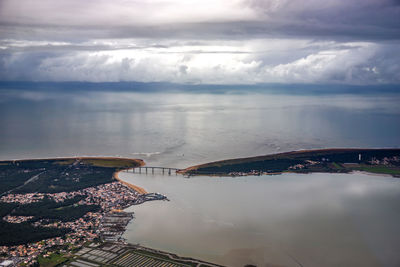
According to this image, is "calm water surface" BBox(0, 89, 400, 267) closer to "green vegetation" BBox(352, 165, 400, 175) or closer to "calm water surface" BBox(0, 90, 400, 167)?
"calm water surface" BBox(0, 90, 400, 167)

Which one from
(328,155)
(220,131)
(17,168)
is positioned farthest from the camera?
(220,131)

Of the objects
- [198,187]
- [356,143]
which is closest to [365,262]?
[198,187]

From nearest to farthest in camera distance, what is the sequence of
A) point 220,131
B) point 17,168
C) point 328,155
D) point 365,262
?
point 365,262, point 17,168, point 328,155, point 220,131

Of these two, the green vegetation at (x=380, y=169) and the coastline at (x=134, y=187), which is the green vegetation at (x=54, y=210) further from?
the green vegetation at (x=380, y=169)

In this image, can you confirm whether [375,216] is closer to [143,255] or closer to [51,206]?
[143,255]

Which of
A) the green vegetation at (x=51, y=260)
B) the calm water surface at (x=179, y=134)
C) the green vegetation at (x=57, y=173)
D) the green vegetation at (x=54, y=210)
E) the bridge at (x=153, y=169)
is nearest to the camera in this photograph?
the green vegetation at (x=51, y=260)

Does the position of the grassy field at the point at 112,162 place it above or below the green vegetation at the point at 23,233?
above

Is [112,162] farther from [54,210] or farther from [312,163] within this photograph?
[312,163]

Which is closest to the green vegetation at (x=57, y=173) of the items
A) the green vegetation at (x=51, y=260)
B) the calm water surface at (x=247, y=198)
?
the calm water surface at (x=247, y=198)
